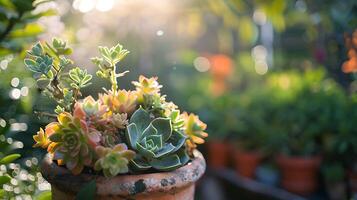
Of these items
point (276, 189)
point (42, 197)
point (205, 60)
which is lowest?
point (276, 189)

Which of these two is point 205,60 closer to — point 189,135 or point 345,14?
point 345,14

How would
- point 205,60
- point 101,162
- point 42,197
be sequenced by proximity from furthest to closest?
point 205,60
point 42,197
point 101,162

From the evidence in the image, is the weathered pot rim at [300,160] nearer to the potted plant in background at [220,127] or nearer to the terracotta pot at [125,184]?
the potted plant in background at [220,127]

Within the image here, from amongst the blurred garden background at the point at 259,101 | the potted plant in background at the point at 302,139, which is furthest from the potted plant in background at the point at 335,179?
the potted plant in background at the point at 302,139

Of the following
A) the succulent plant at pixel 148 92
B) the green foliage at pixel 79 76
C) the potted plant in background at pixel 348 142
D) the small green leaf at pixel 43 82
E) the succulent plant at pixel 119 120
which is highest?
the green foliage at pixel 79 76

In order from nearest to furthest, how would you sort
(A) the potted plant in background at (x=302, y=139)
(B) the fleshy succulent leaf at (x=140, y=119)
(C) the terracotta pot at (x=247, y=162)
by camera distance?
(B) the fleshy succulent leaf at (x=140, y=119) < (A) the potted plant in background at (x=302, y=139) < (C) the terracotta pot at (x=247, y=162)

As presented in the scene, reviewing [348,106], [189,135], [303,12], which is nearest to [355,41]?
[348,106]

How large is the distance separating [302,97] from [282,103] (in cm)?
14

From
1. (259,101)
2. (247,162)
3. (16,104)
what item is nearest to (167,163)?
(16,104)

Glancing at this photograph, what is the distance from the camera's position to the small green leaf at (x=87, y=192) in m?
0.73

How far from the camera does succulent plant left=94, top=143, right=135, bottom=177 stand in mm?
740

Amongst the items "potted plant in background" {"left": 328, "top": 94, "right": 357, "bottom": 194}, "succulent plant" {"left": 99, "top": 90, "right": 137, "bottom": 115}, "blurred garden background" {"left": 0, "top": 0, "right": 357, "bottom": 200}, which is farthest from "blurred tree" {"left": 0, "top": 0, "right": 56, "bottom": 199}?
"potted plant in background" {"left": 328, "top": 94, "right": 357, "bottom": 194}

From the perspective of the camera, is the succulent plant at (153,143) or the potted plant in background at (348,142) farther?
the potted plant in background at (348,142)

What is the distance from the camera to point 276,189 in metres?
2.89
